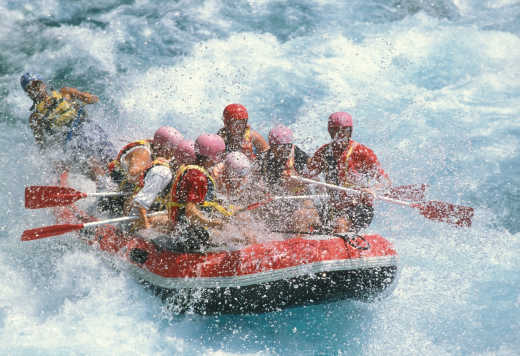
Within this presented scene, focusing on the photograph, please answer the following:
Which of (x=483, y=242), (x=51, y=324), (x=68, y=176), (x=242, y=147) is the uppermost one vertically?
(x=242, y=147)

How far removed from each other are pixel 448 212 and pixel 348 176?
1.02 m

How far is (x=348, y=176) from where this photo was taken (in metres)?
4.76

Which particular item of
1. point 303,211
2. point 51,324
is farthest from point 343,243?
point 51,324

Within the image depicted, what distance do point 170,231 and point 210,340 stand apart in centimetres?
112

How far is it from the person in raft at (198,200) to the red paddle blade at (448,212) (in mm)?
1994

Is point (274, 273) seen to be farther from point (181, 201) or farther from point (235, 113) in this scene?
point (235, 113)

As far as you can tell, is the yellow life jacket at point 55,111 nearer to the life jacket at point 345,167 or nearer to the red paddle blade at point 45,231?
the red paddle blade at point 45,231

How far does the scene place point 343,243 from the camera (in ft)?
14.3

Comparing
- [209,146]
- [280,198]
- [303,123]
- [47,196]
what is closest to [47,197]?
[47,196]

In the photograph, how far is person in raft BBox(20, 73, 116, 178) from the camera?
570 centimetres

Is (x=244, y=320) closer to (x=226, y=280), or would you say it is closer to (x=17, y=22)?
(x=226, y=280)

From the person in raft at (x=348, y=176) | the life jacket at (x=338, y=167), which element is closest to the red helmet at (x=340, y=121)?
the person in raft at (x=348, y=176)

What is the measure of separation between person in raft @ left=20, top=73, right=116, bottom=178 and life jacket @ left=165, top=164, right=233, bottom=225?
186cm

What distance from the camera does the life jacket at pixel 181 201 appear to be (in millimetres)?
4035
